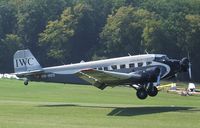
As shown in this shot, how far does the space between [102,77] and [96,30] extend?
332ft

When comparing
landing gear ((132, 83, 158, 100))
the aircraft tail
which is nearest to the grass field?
landing gear ((132, 83, 158, 100))

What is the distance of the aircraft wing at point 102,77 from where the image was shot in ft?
140

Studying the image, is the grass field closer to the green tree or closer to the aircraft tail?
the aircraft tail

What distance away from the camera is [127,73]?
153 ft

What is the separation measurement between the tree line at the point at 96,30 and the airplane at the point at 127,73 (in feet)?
245

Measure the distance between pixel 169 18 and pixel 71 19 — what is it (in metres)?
24.9

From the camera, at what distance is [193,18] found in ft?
419

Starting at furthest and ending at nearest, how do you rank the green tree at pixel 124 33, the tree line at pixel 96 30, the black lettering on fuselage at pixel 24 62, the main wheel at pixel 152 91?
the green tree at pixel 124 33 → the tree line at pixel 96 30 → the black lettering on fuselage at pixel 24 62 → the main wheel at pixel 152 91

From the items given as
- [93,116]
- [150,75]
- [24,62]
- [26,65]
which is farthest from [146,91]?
[24,62]

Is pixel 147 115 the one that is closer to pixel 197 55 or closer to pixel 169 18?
pixel 197 55

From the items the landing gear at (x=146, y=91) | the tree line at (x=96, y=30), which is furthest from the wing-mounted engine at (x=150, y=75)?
the tree line at (x=96, y=30)

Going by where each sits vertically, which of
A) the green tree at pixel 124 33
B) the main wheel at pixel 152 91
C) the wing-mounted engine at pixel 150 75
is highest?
the green tree at pixel 124 33

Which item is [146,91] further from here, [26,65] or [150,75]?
[26,65]

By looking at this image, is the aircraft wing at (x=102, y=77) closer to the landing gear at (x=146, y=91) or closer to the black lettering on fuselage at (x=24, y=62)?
the landing gear at (x=146, y=91)
